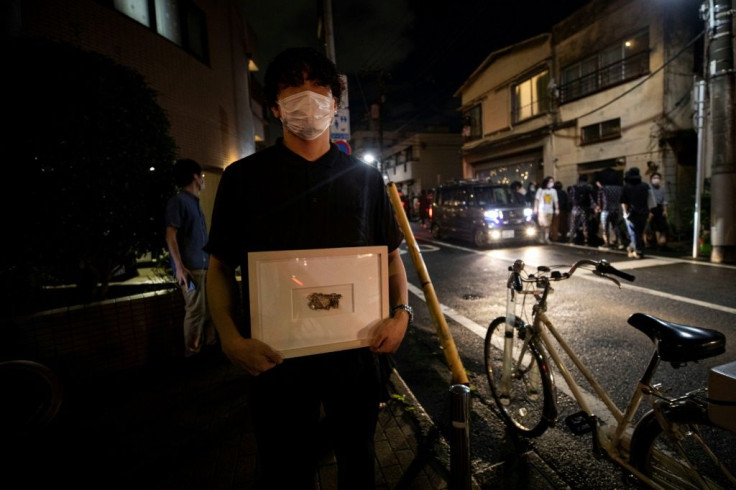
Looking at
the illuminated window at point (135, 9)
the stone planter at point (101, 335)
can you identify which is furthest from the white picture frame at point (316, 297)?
the illuminated window at point (135, 9)

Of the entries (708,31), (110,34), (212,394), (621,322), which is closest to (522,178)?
(708,31)

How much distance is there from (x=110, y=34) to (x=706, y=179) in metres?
15.2

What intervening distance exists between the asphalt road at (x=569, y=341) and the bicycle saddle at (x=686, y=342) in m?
0.94

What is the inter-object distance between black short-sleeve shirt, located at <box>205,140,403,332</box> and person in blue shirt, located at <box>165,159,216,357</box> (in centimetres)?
265

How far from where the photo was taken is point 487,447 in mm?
2688

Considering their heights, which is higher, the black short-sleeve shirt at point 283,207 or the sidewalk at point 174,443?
the black short-sleeve shirt at point 283,207

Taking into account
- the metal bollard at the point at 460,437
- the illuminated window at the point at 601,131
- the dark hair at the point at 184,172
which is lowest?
the metal bollard at the point at 460,437

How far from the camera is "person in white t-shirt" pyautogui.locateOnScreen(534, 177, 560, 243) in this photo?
12.6 m

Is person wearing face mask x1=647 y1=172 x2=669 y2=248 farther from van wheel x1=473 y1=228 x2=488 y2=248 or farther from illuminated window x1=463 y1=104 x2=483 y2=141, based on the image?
illuminated window x1=463 y1=104 x2=483 y2=141

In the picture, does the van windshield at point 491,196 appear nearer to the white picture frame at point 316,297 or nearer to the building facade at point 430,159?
the white picture frame at point 316,297

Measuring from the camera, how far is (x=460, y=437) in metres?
1.40

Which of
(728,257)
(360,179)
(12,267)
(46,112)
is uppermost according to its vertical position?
(46,112)

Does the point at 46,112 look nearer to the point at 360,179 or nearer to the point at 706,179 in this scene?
the point at 360,179

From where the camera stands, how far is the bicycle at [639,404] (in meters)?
1.75
